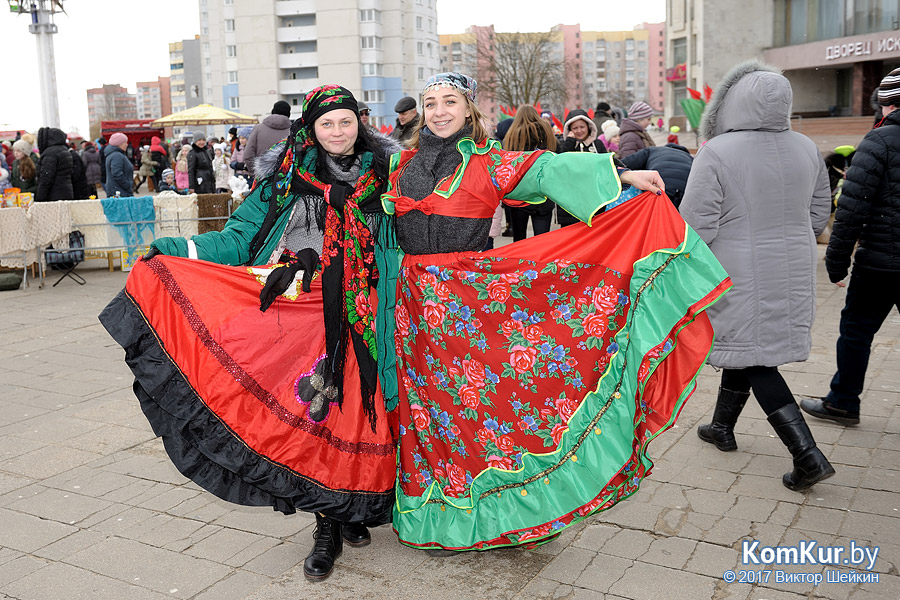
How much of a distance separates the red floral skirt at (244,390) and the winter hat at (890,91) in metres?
3.13

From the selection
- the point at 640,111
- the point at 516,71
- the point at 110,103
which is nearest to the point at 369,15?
the point at 516,71

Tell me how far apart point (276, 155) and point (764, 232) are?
2.24 metres

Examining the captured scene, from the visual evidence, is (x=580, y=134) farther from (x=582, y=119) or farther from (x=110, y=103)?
(x=110, y=103)

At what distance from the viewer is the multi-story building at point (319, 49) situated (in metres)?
76.9

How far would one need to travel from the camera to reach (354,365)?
3.56m

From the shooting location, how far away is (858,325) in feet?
15.7

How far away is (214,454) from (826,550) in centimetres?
242

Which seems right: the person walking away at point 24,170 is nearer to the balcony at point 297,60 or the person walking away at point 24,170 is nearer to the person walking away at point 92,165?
the person walking away at point 92,165

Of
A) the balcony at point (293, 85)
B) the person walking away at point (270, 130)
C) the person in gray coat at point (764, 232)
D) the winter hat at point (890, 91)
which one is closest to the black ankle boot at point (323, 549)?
the person in gray coat at point (764, 232)

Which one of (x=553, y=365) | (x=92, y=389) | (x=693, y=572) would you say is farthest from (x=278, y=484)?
(x=92, y=389)

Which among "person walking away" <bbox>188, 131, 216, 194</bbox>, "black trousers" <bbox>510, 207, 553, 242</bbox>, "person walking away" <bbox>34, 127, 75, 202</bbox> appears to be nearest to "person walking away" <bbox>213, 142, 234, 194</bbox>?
"person walking away" <bbox>188, 131, 216, 194</bbox>

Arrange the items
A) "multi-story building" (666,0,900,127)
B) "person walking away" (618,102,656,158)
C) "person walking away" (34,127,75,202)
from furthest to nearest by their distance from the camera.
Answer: "multi-story building" (666,0,900,127) < "person walking away" (34,127,75,202) < "person walking away" (618,102,656,158)

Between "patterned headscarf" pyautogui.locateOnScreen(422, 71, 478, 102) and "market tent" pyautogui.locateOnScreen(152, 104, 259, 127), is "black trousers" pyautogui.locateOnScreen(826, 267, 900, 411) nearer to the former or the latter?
"patterned headscarf" pyautogui.locateOnScreen(422, 71, 478, 102)

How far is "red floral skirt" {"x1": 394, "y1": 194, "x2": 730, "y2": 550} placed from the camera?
10.4 feet
